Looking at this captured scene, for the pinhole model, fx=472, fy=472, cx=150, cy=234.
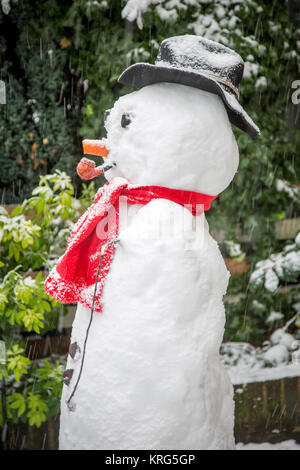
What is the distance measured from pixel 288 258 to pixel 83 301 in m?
1.61

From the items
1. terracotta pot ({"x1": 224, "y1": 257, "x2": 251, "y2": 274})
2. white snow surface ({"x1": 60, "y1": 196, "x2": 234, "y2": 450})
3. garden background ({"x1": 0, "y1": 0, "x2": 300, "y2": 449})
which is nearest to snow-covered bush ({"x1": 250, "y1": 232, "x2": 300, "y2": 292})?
garden background ({"x1": 0, "y1": 0, "x2": 300, "y2": 449})

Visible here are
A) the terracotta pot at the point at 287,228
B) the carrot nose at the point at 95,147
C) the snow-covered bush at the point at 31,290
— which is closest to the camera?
the carrot nose at the point at 95,147

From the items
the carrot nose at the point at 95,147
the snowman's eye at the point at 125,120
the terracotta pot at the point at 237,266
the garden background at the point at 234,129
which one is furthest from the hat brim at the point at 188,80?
the terracotta pot at the point at 237,266

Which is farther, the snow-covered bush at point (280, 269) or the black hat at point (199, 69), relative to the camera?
the snow-covered bush at point (280, 269)

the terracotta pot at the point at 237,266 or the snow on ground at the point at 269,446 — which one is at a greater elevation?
the terracotta pot at the point at 237,266

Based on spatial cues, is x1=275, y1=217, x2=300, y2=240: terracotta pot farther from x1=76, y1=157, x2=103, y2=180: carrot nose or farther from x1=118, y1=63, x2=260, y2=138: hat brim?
x1=76, y1=157, x2=103, y2=180: carrot nose

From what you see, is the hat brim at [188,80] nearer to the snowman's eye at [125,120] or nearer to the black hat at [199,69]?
the black hat at [199,69]

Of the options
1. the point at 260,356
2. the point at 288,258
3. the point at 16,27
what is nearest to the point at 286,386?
the point at 260,356

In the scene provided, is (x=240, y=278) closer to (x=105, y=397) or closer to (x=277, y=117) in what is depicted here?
(x=277, y=117)

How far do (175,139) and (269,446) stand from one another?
7.13 feet

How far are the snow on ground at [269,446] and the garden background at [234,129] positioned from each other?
0.38ft

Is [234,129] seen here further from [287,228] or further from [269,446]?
[269,446]

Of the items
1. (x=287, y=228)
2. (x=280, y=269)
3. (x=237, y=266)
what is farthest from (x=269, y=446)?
(x=287, y=228)

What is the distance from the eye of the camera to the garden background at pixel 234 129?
3443 mm
